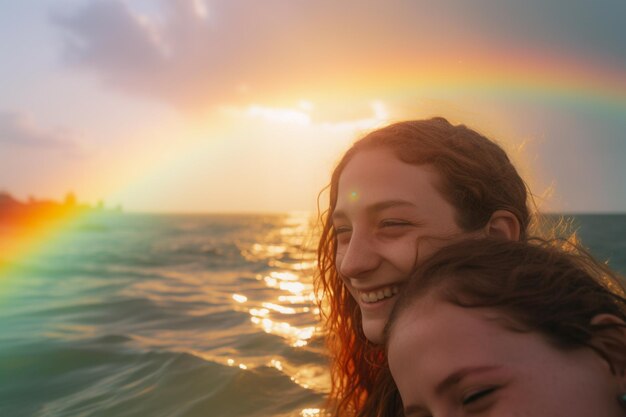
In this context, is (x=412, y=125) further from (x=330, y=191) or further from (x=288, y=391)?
(x=288, y=391)

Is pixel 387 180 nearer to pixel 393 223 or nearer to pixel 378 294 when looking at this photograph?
pixel 393 223

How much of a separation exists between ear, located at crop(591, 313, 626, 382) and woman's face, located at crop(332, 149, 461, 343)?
36.5 inches

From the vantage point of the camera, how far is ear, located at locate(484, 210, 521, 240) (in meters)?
2.71

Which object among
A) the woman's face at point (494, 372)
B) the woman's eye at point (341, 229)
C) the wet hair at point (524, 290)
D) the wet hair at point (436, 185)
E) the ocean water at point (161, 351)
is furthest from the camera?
the ocean water at point (161, 351)

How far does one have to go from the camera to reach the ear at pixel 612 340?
5.13 feet

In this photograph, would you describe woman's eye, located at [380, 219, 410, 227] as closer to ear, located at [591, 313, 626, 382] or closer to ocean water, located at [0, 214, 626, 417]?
ear, located at [591, 313, 626, 382]

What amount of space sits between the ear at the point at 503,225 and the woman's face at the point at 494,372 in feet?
3.73

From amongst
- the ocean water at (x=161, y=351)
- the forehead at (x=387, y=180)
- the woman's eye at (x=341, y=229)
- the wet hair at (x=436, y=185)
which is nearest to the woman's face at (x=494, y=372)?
the forehead at (x=387, y=180)

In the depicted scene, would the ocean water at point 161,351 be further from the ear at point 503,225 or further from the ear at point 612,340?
the ear at point 612,340

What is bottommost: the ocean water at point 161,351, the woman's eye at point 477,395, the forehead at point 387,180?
the ocean water at point 161,351

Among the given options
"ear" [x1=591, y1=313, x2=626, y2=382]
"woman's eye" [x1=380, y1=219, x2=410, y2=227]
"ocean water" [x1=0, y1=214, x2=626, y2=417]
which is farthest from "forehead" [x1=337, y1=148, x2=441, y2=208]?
"ocean water" [x1=0, y1=214, x2=626, y2=417]

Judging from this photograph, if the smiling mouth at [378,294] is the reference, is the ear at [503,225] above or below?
above

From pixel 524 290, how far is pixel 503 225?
3.65 feet

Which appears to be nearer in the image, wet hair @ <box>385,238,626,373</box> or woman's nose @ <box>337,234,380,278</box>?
wet hair @ <box>385,238,626,373</box>
